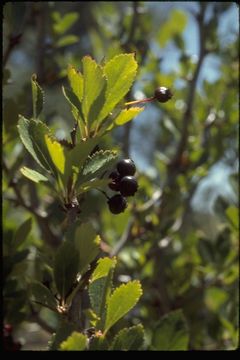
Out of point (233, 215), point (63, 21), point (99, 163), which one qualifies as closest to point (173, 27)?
point (63, 21)

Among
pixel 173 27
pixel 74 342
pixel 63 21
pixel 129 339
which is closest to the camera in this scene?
pixel 74 342

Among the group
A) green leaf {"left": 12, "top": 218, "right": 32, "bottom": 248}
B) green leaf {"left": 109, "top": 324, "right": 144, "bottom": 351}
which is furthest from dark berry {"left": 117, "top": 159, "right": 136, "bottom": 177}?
green leaf {"left": 12, "top": 218, "right": 32, "bottom": 248}

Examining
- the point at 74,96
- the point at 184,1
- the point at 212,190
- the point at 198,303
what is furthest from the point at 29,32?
the point at 74,96

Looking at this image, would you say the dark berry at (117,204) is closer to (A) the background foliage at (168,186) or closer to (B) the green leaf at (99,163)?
(B) the green leaf at (99,163)

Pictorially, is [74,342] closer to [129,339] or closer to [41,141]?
[129,339]

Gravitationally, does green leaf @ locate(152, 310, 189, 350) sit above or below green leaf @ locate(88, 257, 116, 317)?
below

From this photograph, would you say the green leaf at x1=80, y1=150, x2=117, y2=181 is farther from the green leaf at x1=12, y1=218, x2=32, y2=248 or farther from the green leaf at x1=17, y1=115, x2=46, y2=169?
the green leaf at x1=12, y1=218, x2=32, y2=248

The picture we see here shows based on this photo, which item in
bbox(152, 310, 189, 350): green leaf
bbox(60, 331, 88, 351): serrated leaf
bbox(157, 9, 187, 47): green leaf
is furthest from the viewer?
bbox(157, 9, 187, 47): green leaf
